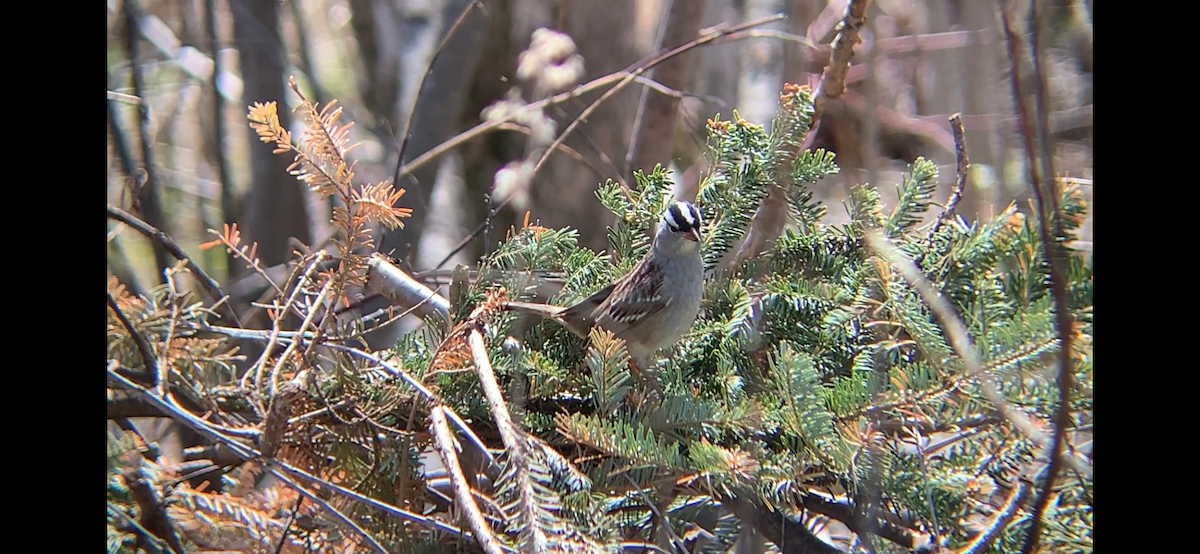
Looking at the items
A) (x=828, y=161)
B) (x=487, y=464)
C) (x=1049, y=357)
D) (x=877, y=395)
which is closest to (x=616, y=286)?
(x=828, y=161)

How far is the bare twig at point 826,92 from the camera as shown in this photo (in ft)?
5.54

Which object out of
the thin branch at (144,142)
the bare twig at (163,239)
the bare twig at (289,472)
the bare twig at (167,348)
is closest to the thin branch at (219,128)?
the thin branch at (144,142)

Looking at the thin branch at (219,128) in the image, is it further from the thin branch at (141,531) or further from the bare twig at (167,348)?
the thin branch at (141,531)

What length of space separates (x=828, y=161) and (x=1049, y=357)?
2.15ft

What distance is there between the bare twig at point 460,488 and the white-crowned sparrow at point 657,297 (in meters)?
0.48

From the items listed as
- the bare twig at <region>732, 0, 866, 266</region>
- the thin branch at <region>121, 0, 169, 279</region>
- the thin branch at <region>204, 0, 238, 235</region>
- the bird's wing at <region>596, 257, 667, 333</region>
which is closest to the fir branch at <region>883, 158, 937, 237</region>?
the bare twig at <region>732, 0, 866, 266</region>

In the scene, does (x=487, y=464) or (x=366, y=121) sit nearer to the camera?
(x=487, y=464)

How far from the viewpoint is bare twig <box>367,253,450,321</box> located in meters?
1.75

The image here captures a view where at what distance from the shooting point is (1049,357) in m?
1.01

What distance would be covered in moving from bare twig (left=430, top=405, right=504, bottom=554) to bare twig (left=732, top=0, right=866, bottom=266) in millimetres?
782

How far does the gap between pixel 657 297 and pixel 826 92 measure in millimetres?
588

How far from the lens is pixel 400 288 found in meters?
1.81
